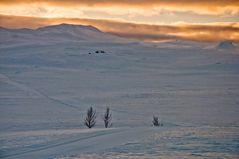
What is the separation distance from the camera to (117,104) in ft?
125

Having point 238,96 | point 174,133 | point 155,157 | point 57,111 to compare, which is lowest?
point 155,157

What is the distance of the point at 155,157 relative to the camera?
10984 millimetres

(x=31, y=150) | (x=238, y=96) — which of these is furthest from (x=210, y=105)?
(x=31, y=150)

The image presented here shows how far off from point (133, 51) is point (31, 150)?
101 meters

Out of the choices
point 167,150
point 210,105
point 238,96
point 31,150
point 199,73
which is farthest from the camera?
point 199,73

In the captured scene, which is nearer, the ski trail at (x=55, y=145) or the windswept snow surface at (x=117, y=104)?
the ski trail at (x=55, y=145)

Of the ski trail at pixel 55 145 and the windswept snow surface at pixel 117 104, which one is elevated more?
the windswept snow surface at pixel 117 104

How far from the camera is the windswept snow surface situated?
1266cm

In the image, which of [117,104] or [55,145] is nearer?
[55,145]

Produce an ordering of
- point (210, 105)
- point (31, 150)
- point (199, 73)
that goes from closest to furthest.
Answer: point (31, 150), point (210, 105), point (199, 73)

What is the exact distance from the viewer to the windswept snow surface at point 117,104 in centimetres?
1266

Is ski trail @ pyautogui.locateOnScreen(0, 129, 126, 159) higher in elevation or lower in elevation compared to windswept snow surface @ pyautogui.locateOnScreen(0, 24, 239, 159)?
lower

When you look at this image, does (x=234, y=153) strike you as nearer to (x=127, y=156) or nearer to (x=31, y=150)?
(x=127, y=156)

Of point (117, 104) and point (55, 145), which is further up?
point (117, 104)
